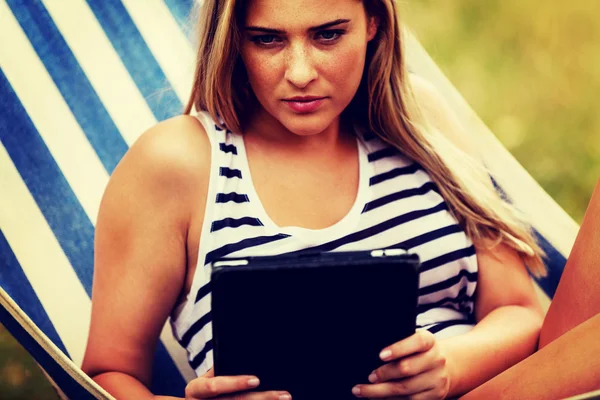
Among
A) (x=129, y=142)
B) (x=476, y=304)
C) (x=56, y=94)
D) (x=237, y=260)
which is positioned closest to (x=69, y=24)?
(x=56, y=94)

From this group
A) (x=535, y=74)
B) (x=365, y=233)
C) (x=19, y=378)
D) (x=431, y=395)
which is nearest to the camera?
(x=431, y=395)

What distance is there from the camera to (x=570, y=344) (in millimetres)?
1155

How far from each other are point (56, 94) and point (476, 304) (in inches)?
38.6

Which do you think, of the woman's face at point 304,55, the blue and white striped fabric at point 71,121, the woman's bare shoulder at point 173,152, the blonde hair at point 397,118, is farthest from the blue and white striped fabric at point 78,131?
the woman's face at point 304,55

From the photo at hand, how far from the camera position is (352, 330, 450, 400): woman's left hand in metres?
1.12

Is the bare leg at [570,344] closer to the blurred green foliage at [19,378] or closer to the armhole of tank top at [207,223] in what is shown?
the armhole of tank top at [207,223]

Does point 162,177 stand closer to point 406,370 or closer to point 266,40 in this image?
point 266,40

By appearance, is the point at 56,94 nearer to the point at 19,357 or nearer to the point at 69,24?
the point at 69,24

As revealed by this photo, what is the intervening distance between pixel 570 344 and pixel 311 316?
396 mm

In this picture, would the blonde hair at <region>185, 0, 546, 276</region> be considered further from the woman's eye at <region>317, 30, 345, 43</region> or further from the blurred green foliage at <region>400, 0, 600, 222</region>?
the blurred green foliage at <region>400, 0, 600, 222</region>

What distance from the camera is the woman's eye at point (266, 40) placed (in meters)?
1.30

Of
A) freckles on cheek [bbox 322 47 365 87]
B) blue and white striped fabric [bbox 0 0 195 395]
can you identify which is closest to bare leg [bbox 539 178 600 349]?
freckles on cheek [bbox 322 47 365 87]

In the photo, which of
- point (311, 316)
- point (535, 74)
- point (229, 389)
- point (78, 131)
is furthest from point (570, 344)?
point (535, 74)

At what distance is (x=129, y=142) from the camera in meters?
1.69
